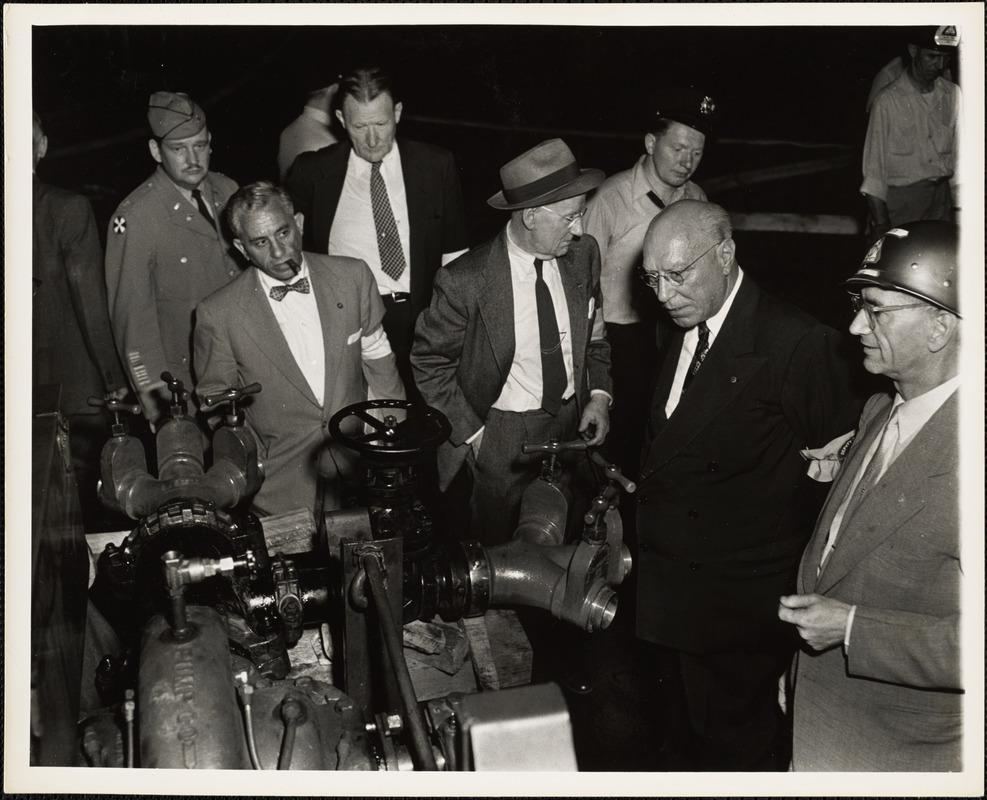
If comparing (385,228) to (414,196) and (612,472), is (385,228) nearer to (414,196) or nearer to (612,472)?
(414,196)

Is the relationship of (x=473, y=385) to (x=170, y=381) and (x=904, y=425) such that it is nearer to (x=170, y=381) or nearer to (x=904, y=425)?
(x=170, y=381)

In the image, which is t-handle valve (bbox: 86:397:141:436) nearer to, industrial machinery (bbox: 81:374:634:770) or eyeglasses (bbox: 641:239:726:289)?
industrial machinery (bbox: 81:374:634:770)

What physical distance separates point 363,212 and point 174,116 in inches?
35.4

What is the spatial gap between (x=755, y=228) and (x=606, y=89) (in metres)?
3.12

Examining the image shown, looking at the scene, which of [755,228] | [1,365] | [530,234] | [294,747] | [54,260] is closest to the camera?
[294,747]

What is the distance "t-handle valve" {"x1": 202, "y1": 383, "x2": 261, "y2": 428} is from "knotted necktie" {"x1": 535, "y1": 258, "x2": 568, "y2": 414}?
133 cm

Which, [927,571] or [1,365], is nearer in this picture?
[927,571]

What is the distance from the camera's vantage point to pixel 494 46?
2.95 m

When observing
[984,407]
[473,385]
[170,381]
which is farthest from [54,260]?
[984,407]

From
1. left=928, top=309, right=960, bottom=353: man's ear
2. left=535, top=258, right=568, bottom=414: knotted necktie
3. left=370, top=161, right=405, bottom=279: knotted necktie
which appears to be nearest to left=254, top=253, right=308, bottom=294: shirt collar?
left=370, top=161, right=405, bottom=279: knotted necktie

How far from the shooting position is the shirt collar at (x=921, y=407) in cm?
207

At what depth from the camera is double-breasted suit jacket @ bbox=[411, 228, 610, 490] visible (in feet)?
11.2

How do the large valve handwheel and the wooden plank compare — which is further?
the wooden plank

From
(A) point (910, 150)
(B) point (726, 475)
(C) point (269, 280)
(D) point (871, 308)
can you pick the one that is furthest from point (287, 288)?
(A) point (910, 150)
